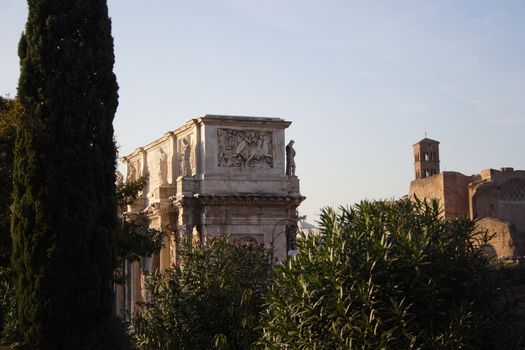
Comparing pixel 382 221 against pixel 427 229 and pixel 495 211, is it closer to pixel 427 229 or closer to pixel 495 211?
pixel 427 229

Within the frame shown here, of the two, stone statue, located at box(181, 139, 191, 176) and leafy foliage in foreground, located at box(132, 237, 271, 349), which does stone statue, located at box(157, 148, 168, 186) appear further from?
leafy foliage in foreground, located at box(132, 237, 271, 349)

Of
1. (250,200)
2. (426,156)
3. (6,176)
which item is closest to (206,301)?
(6,176)

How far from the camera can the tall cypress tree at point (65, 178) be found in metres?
16.3

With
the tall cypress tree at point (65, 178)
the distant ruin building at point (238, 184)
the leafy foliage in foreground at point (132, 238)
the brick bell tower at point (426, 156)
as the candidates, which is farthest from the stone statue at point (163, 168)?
the brick bell tower at point (426, 156)

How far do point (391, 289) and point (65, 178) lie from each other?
883 cm

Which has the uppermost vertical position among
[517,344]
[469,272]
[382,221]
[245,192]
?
[245,192]

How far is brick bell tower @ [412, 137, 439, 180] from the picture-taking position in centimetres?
7831

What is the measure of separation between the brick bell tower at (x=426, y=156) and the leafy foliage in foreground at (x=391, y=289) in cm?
6856

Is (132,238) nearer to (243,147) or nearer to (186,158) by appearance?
(243,147)

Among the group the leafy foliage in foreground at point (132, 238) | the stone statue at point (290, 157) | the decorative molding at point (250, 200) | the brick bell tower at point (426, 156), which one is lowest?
the leafy foliage in foreground at point (132, 238)

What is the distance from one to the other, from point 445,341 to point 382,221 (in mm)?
1894

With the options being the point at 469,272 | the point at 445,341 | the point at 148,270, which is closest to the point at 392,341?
the point at 445,341

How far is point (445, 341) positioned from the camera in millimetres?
9320

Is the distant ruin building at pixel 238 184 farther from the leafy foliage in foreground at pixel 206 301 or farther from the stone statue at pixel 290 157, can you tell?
the leafy foliage in foreground at pixel 206 301
